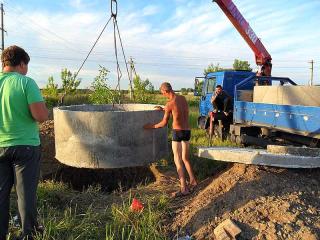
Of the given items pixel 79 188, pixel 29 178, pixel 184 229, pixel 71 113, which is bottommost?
pixel 79 188

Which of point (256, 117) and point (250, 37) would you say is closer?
point (256, 117)

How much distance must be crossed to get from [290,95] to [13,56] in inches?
274

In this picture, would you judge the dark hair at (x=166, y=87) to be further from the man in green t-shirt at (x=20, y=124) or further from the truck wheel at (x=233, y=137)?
the truck wheel at (x=233, y=137)

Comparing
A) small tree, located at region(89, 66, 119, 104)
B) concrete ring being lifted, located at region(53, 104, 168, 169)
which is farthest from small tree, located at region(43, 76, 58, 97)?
concrete ring being lifted, located at region(53, 104, 168, 169)

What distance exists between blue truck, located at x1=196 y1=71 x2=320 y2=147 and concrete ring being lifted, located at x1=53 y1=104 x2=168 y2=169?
9.91 ft

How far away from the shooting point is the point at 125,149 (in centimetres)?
693

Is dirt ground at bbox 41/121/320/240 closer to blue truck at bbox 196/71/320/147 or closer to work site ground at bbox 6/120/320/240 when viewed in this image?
work site ground at bbox 6/120/320/240

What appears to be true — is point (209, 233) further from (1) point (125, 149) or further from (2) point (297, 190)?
(1) point (125, 149)

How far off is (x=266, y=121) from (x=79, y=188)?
15.0ft

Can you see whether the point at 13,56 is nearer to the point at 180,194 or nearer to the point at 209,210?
the point at 209,210

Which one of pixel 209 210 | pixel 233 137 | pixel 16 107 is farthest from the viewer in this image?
pixel 233 137

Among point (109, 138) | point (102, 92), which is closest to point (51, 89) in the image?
point (102, 92)

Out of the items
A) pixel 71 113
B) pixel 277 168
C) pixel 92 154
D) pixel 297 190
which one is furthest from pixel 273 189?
pixel 71 113

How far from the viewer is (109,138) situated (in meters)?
6.86
